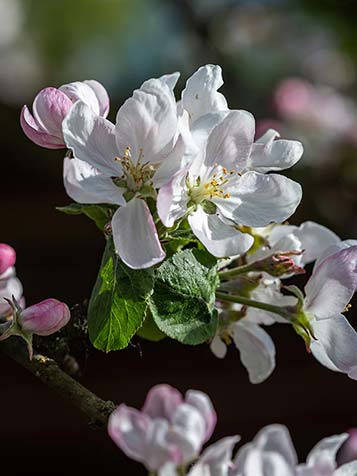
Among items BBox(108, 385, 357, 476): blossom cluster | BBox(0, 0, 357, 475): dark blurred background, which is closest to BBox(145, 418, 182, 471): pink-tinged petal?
BBox(108, 385, 357, 476): blossom cluster

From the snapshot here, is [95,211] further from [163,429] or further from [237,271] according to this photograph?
[163,429]

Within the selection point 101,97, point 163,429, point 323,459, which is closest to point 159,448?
point 163,429

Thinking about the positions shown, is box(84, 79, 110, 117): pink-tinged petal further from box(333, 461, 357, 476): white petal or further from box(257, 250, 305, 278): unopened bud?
box(333, 461, 357, 476): white petal

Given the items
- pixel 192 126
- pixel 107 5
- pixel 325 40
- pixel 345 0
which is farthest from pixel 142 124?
pixel 107 5

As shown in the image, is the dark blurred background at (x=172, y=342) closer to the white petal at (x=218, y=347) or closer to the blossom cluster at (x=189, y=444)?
the white petal at (x=218, y=347)

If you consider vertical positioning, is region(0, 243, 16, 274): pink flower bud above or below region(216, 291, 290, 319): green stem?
below
